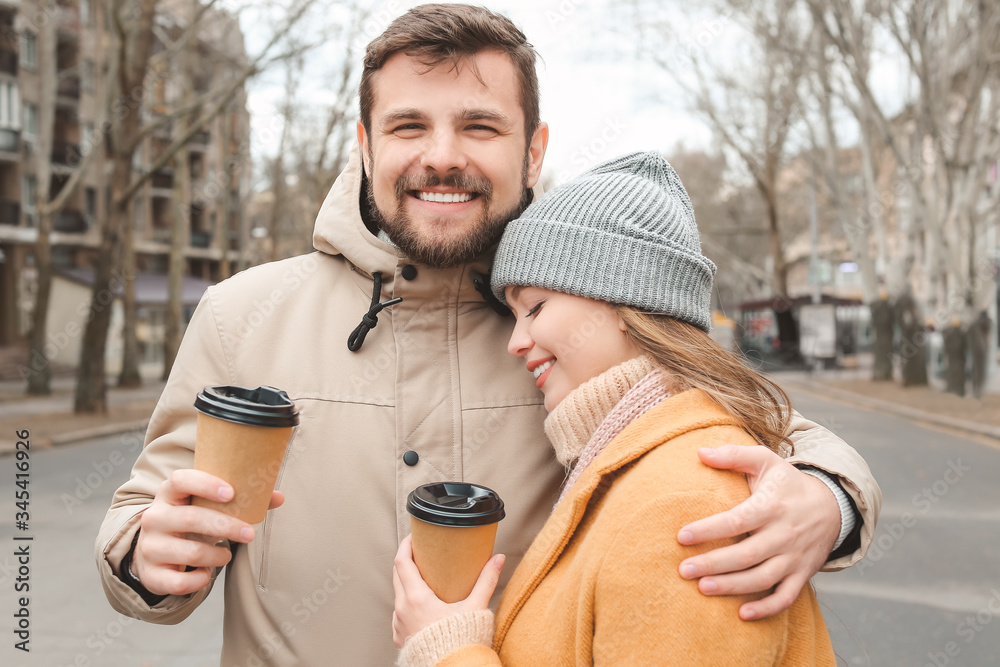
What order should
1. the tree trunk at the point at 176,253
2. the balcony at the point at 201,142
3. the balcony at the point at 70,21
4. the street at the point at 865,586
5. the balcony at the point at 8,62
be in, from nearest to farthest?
the street at the point at 865,586 < the tree trunk at the point at 176,253 < the balcony at the point at 70,21 < the balcony at the point at 8,62 < the balcony at the point at 201,142

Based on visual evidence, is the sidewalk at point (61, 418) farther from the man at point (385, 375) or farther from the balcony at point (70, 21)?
the balcony at point (70, 21)

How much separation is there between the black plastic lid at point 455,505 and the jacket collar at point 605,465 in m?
0.13

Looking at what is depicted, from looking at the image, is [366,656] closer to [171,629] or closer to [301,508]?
[301,508]

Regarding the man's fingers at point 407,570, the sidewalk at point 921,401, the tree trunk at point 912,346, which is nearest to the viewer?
the man's fingers at point 407,570

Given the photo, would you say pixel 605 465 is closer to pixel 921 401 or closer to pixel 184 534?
pixel 184 534

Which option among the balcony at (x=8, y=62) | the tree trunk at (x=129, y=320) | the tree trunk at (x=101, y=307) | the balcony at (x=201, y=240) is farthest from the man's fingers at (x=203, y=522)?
the balcony at (x=201, y=240)

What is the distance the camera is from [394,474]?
1931mm

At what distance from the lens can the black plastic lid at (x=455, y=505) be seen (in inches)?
59.7

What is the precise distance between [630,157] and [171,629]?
4660 millimetres

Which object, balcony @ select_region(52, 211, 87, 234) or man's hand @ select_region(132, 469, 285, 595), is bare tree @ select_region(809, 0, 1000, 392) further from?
balcony @ select_region(52, 211, 87, 234)

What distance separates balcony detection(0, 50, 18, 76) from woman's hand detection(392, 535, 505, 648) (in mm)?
35613

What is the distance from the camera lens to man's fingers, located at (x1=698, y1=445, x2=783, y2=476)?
4.88 feet

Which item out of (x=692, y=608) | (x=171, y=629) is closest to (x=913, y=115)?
(x=171, y=629)

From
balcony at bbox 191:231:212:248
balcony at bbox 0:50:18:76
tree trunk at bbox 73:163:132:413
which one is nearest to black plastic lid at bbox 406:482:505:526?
tree trunk at bbox 73:163:132:413
